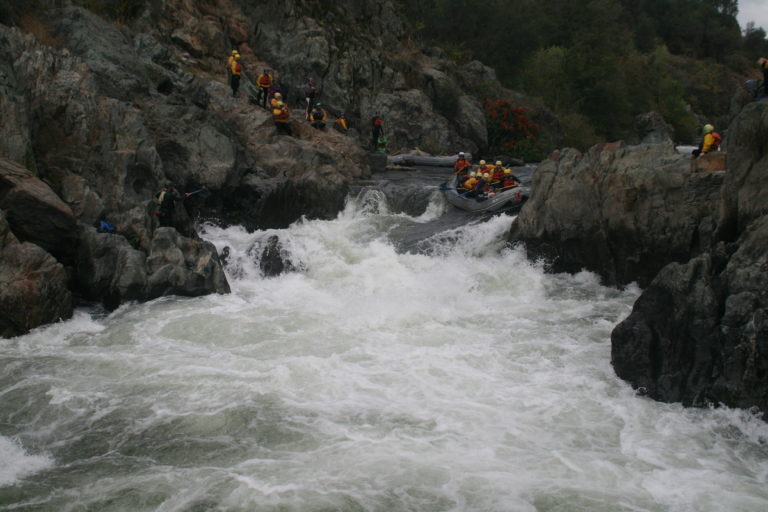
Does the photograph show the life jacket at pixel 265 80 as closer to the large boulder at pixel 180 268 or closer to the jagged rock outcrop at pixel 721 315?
the large boulder at pixel 180 268

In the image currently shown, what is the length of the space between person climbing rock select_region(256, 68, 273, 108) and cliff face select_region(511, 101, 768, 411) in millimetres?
10218

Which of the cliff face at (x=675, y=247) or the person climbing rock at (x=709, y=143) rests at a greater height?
the person climbing rock at (x=709, y=143)

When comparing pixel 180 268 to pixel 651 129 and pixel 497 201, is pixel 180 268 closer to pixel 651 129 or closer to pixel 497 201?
pixel 497 201

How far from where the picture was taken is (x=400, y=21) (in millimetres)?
34219

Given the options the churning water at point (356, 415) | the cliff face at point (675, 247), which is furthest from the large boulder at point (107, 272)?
the cliff face at point (675, 247)

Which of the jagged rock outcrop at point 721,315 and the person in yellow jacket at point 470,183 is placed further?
the person in yellow jacket at point 470,183

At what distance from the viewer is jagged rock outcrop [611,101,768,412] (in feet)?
25.6

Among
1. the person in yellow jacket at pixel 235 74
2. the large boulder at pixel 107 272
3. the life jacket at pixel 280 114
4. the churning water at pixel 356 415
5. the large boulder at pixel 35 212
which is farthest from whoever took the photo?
the person in yellow jacket at pixel 235 74

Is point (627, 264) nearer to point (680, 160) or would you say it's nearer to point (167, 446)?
point (680, 160)

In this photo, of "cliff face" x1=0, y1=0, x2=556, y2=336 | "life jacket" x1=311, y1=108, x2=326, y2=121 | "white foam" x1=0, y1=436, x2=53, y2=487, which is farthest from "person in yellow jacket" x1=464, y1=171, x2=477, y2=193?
"white foam" x1=0, y1=436, x2=53, y2=487

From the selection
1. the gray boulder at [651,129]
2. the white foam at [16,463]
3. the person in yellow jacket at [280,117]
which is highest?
the gray boulder at [651,129]

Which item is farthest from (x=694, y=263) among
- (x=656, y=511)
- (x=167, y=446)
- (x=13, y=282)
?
(x=13, y=282)

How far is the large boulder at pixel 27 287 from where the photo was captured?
33.6ft

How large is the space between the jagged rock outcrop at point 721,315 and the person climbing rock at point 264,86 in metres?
15.1
